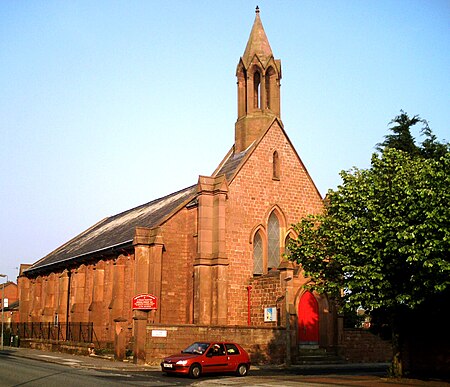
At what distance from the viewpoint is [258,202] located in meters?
41.2

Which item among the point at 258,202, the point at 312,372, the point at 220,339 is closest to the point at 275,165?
the point at 258,202

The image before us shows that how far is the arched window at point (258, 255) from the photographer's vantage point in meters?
40.8

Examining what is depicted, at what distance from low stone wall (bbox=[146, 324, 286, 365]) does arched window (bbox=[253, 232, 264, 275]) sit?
20.9 feet

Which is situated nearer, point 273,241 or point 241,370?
point 241,370

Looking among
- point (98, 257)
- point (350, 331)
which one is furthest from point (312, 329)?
point (98, 257)

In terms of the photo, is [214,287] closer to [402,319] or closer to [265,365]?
[265,365]

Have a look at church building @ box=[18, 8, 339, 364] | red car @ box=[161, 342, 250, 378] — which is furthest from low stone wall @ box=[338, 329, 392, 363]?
red car @ box=[161, 342, 250, 378]

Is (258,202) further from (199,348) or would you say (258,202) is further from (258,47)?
(199,348)

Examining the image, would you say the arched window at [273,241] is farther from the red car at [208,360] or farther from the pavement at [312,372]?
the red car at [208,360]

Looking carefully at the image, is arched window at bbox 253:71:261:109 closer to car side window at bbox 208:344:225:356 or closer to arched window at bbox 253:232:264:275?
arched window at bbox 253:232:264:275

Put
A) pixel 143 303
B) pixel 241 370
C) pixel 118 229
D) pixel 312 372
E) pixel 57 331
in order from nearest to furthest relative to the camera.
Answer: pixel 241 370 < pixel 312 372 < pixel 143 303 < pixel 57 331 < pixel 118 229

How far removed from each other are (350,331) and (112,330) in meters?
16.0

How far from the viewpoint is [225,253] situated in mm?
38344

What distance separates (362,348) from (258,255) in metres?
8.98
